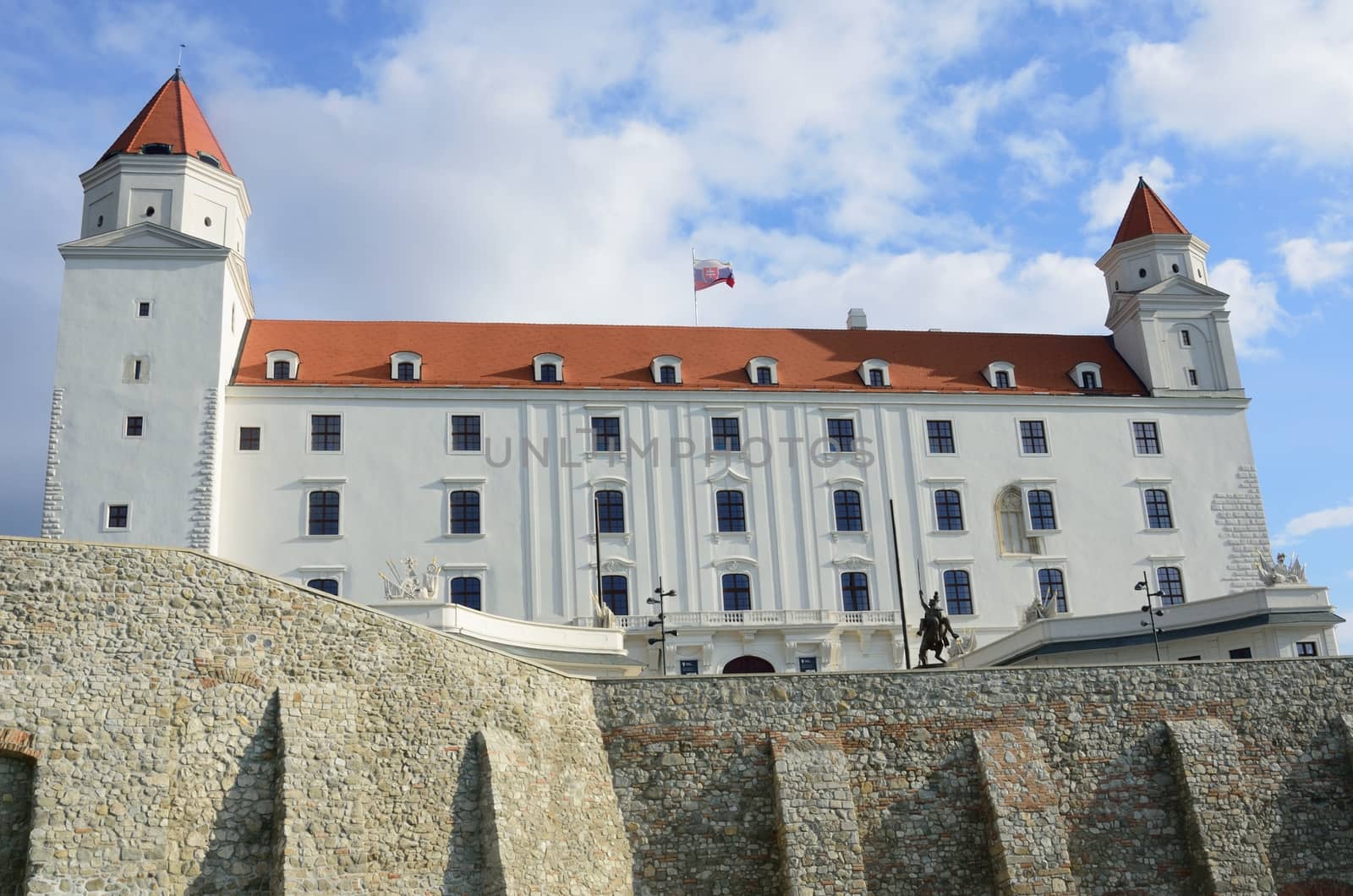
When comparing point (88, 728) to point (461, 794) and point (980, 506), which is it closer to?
point (461, 794)

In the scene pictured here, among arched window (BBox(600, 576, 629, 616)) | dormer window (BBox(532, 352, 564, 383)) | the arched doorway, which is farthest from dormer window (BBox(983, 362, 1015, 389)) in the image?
arched window (BBox(600, 576, 629, 616))

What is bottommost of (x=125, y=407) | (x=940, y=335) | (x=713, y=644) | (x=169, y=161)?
(x=713, y=644)

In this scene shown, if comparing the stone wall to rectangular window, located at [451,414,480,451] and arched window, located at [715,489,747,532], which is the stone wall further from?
rectangular window, located at [451,414,480,451]

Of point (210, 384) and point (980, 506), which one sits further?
point (980, 506)

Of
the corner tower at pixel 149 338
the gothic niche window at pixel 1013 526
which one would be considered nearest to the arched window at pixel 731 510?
the gothic niche window at pixel 1013 526

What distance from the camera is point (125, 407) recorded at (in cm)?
3903

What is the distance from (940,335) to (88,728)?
114 ft

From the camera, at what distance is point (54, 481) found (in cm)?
3784

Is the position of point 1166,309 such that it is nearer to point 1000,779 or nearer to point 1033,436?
point 1033,436

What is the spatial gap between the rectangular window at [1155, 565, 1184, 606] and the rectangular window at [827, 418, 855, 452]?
32.9ft

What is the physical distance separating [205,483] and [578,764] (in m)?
18.4

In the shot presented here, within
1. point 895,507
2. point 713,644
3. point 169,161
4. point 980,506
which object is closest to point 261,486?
point 169,161

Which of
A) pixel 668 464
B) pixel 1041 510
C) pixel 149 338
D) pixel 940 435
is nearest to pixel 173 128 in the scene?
pixel 149 338

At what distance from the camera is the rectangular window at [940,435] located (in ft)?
146
